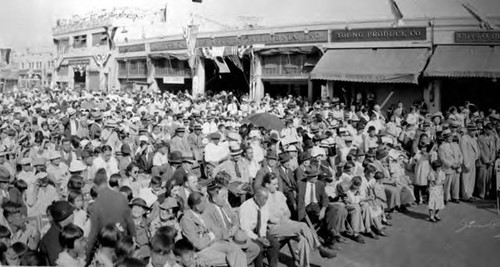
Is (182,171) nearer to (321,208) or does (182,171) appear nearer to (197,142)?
(321,208)

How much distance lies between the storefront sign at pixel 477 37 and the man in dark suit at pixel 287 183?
7198mm

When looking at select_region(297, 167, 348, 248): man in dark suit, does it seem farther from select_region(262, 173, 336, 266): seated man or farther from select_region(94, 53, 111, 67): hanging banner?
select_region(94, 53, 111, 67): hanging banner

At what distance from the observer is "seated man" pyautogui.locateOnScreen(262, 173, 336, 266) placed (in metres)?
4.18

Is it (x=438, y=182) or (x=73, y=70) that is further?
(x=73, y=70)

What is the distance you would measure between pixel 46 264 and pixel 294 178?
9.72 feet

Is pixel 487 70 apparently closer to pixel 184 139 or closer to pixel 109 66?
pixel 184 139

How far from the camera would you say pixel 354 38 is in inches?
516

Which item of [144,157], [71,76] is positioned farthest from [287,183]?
[71,76]

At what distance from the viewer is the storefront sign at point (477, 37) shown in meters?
9.99

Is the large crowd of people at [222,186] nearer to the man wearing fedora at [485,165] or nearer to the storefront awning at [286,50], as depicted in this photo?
the man wearing fedora at [485,165]

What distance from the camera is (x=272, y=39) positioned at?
49.1ft

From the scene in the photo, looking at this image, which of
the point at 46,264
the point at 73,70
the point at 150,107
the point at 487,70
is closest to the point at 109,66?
the point at 73,70

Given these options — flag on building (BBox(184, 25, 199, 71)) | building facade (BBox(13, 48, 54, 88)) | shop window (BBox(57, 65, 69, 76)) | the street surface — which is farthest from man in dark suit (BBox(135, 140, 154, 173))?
shop window (BBox(57, 65, 69, 76))

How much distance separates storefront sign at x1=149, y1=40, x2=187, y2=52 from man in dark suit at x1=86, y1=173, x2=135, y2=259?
14932mm
